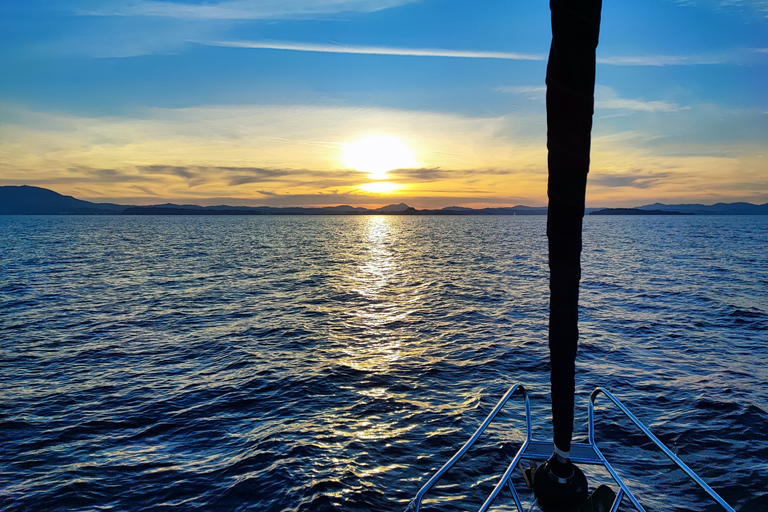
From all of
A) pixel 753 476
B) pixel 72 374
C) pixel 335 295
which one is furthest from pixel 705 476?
pixel 335 295

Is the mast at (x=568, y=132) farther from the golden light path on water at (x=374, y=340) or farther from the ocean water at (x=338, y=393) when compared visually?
the golden light path on water at (x=374, y=340)

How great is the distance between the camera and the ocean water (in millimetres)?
11578

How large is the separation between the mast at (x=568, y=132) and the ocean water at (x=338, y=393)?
9.29 meters

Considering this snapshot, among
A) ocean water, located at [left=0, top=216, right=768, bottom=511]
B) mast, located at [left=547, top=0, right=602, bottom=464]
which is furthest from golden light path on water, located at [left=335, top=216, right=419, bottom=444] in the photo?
mast, located at [left=547, top=0, right=602, bottom=464]

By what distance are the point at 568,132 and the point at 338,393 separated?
1601cm

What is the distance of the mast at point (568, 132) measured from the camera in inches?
120

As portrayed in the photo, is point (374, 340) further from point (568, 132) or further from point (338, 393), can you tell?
point (568, 132)

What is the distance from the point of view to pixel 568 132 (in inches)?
129

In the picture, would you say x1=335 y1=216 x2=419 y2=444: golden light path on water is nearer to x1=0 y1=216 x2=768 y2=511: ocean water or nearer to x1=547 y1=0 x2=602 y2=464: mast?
x1=0 y1=216 x2=768 y2=511: ocean water

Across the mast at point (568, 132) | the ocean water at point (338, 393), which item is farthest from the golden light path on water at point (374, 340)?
the mast at point (568, 132)

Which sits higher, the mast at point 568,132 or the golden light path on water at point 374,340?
the mast at point 568,132

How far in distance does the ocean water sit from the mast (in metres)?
→ 9.29

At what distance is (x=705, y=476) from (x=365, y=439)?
9.36m

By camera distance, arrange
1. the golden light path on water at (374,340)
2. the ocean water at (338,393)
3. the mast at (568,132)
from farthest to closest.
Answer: the golden light path on water at (374,340), the ocean water at (338,393), the mast at (568,132)
